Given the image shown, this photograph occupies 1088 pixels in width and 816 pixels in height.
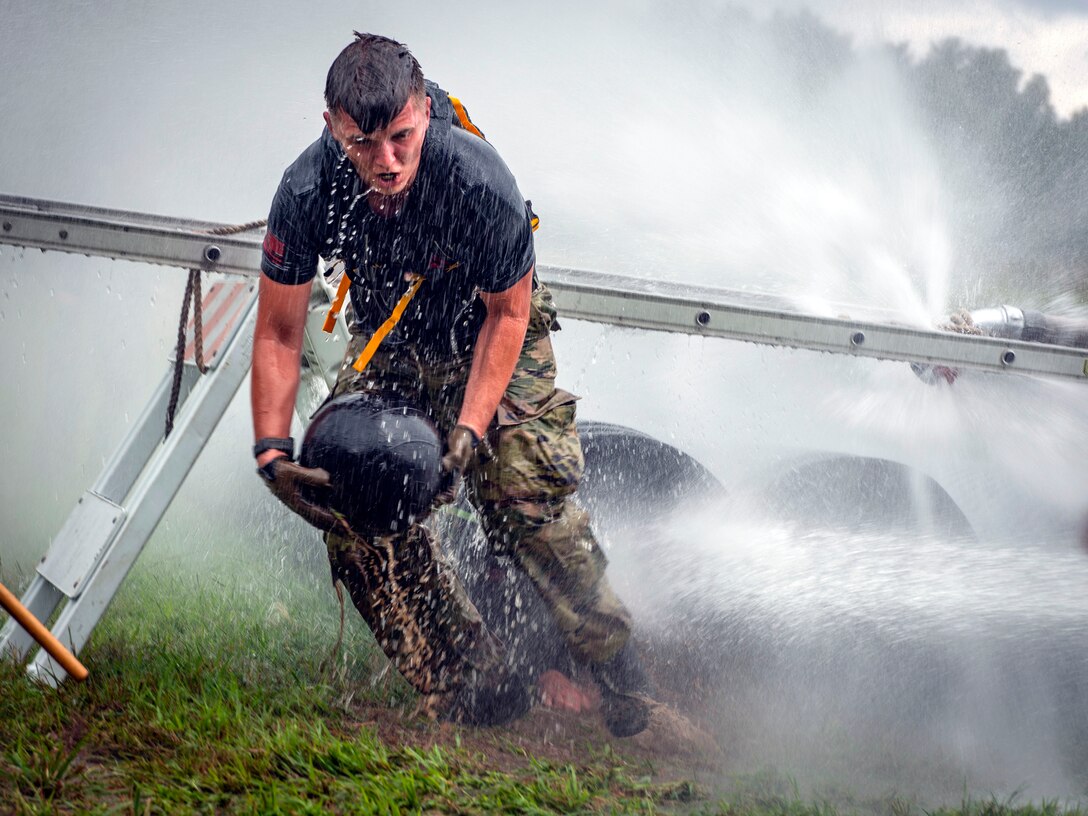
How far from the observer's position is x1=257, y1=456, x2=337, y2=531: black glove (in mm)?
3287

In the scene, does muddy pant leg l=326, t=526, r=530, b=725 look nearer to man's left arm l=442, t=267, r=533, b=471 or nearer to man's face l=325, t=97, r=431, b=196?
man's left arm l=442, t=267, r=533, b=471

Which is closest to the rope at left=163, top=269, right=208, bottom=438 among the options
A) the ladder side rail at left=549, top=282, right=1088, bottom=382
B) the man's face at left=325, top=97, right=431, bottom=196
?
the man's face at left=325, top=97, right=431, bottom=196

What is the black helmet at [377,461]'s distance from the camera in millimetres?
3230

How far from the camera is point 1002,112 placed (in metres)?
10.9

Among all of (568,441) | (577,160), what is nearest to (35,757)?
(568,441)

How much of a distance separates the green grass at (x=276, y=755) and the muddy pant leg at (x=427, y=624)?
15 centimetres

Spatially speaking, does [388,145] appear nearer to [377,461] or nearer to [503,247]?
[503,247]

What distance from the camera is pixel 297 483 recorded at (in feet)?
10.9

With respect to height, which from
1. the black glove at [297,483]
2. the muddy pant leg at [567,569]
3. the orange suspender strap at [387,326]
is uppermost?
the orange suspender strap at [387,326]

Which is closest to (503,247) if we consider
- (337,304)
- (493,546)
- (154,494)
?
(337,304)

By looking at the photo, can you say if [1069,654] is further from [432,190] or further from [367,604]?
[432,190]

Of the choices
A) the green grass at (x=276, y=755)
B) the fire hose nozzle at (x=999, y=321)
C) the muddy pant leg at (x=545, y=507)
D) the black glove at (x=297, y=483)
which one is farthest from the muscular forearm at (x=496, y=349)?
the fire hose nozzle at (x=999, y=321)

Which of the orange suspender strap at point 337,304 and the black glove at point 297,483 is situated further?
the orange suspender strap at point 337,304

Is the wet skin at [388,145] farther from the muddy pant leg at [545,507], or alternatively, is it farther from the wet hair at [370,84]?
the muddy pant leg at [545,507]
